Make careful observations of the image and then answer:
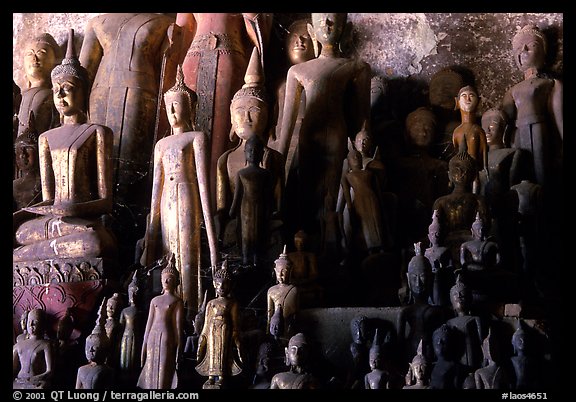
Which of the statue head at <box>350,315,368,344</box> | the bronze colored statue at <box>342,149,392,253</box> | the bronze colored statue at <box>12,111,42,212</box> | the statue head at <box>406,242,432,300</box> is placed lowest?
the statue head at <box>350,315,368,344</box>

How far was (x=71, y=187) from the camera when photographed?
840cm

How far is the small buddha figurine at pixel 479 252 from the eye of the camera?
7.63 meters

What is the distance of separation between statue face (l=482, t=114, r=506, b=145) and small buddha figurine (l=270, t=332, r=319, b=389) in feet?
9.86

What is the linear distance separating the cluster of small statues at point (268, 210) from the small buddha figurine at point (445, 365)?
1cm

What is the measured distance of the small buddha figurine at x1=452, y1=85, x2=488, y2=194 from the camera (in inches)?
354

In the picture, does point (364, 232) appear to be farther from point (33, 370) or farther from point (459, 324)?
point (33, 370)

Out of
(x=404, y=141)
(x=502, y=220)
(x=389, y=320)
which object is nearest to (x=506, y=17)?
(x=404, y=141)

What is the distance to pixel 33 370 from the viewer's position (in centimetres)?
750

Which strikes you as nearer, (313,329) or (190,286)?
(313,329)

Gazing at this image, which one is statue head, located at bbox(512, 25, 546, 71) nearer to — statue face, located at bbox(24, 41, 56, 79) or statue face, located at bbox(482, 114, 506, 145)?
statue face, located at bbox(482, 114, 506, 145)

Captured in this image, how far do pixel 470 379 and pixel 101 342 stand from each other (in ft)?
6.83

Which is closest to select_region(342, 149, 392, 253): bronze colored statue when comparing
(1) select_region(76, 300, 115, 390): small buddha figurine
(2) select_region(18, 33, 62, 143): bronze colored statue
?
(1) select_region(76, 300, 115, 390): small buddha figurine

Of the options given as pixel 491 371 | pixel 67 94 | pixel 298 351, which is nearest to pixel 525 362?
pixel 491 371

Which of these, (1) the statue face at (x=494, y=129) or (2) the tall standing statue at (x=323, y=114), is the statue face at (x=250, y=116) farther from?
(1) the statue face at (x=494, y=129)
